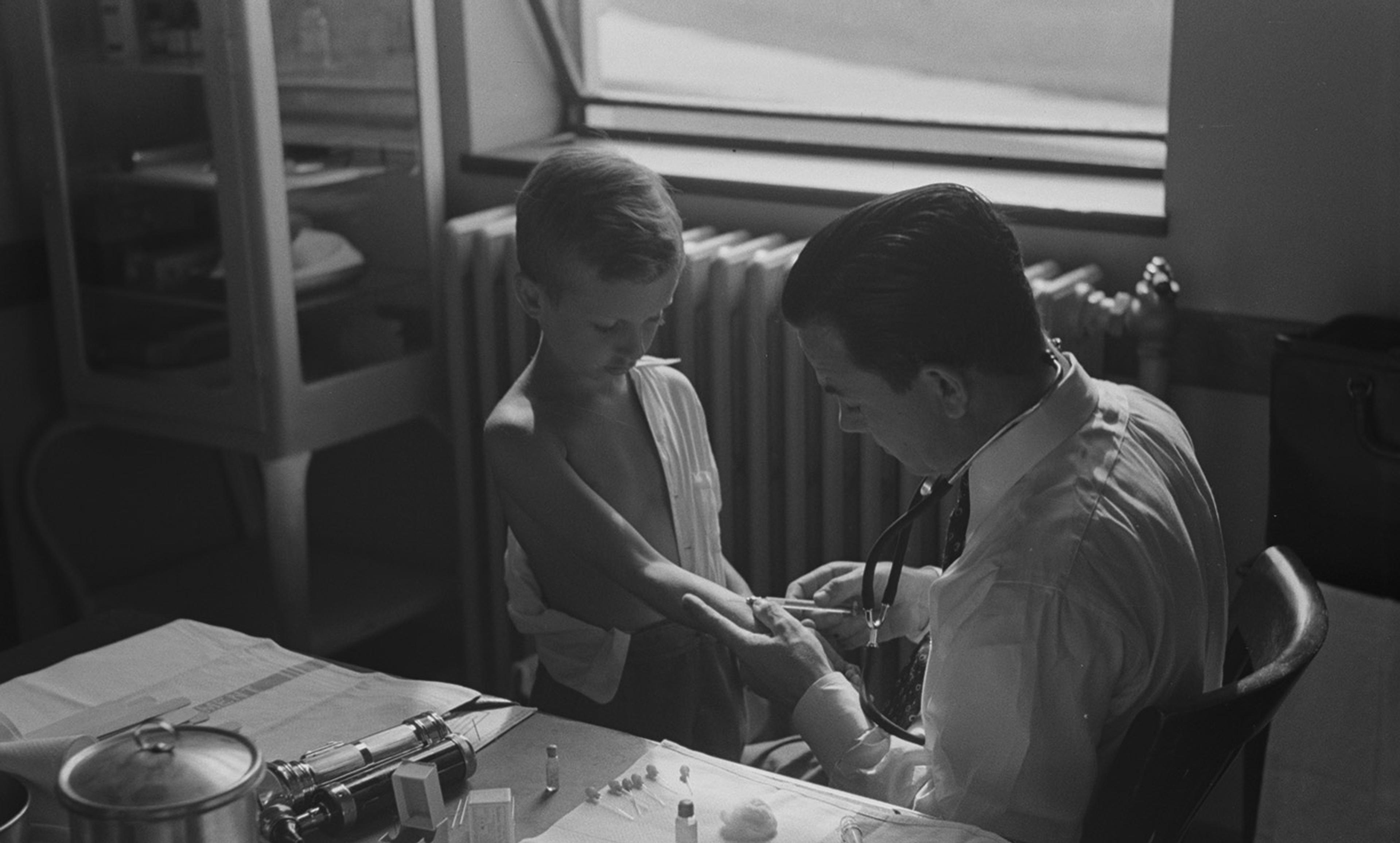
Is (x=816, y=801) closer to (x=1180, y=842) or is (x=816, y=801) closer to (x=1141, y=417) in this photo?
(x=1180, y=842)

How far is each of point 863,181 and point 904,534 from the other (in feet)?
→ 4.36

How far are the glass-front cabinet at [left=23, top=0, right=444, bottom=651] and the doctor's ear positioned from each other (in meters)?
1.63

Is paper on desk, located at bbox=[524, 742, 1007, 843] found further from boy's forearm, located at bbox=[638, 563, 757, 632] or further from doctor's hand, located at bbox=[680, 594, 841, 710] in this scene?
boy's forearm, located at bbox=[638, 563, 757, 632]

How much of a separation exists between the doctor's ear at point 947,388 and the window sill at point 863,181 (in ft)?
2.97

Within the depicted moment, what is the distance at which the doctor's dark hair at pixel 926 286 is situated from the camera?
1323 millimetres

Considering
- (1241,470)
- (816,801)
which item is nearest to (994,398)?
(816,801)

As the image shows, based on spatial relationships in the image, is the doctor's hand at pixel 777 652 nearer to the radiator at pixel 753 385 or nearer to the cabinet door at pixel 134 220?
A: the radiator at pixel 753 385

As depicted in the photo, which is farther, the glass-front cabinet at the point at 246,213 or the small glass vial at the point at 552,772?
the glass-front cabinet at the point at 246,213

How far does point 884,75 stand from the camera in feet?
9.27

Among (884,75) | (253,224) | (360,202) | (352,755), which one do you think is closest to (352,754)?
(352,755)

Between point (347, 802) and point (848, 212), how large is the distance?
651 millimetres

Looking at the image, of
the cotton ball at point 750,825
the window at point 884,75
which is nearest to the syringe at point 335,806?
the cotton ball at point 750,825

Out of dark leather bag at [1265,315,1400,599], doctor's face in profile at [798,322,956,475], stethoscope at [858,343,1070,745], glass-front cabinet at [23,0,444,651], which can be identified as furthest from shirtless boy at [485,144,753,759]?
glass-front cabinet at [23,0,444,651]

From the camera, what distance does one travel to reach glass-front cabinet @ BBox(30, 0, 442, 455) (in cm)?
266
